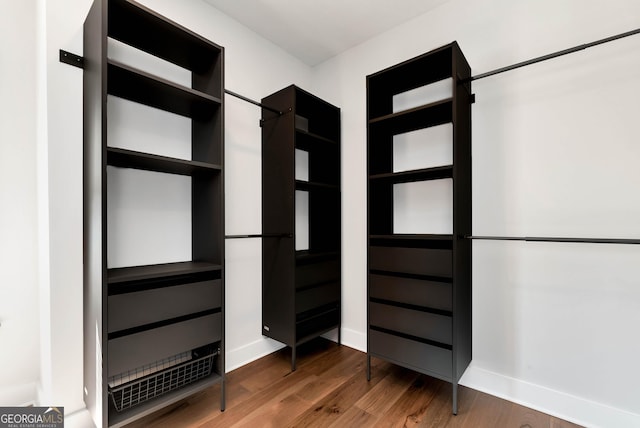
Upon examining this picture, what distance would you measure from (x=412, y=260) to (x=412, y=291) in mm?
192

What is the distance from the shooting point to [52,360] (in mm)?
1421

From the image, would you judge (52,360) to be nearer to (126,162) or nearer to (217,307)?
(217,307)

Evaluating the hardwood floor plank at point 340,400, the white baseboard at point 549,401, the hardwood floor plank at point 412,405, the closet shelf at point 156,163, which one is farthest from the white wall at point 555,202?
the closet shelf at point 156,163

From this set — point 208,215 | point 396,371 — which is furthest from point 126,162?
point 396,371

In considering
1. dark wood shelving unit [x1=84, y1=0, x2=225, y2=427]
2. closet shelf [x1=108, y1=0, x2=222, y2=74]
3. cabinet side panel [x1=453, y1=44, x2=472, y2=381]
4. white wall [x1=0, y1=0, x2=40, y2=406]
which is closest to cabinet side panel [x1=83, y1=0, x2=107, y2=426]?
dark wood shelving unit [x1=84, y1=0, x2=225, y2=427]

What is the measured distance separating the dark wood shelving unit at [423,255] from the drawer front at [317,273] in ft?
1.61

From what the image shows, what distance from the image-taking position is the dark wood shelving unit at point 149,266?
1.28m

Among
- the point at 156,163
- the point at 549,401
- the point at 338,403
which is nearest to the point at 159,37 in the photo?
the point at 156,163

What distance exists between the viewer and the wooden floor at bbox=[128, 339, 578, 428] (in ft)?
5.10

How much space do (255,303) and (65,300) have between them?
117 centimetres

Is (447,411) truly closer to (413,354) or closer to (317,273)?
(413,354)

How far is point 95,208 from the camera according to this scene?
132 centimetres

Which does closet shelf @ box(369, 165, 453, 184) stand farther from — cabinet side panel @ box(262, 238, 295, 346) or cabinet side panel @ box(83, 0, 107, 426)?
cabinet side panel @ box(83, 0, 107, 426)

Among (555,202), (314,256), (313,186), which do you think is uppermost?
(313,186)
